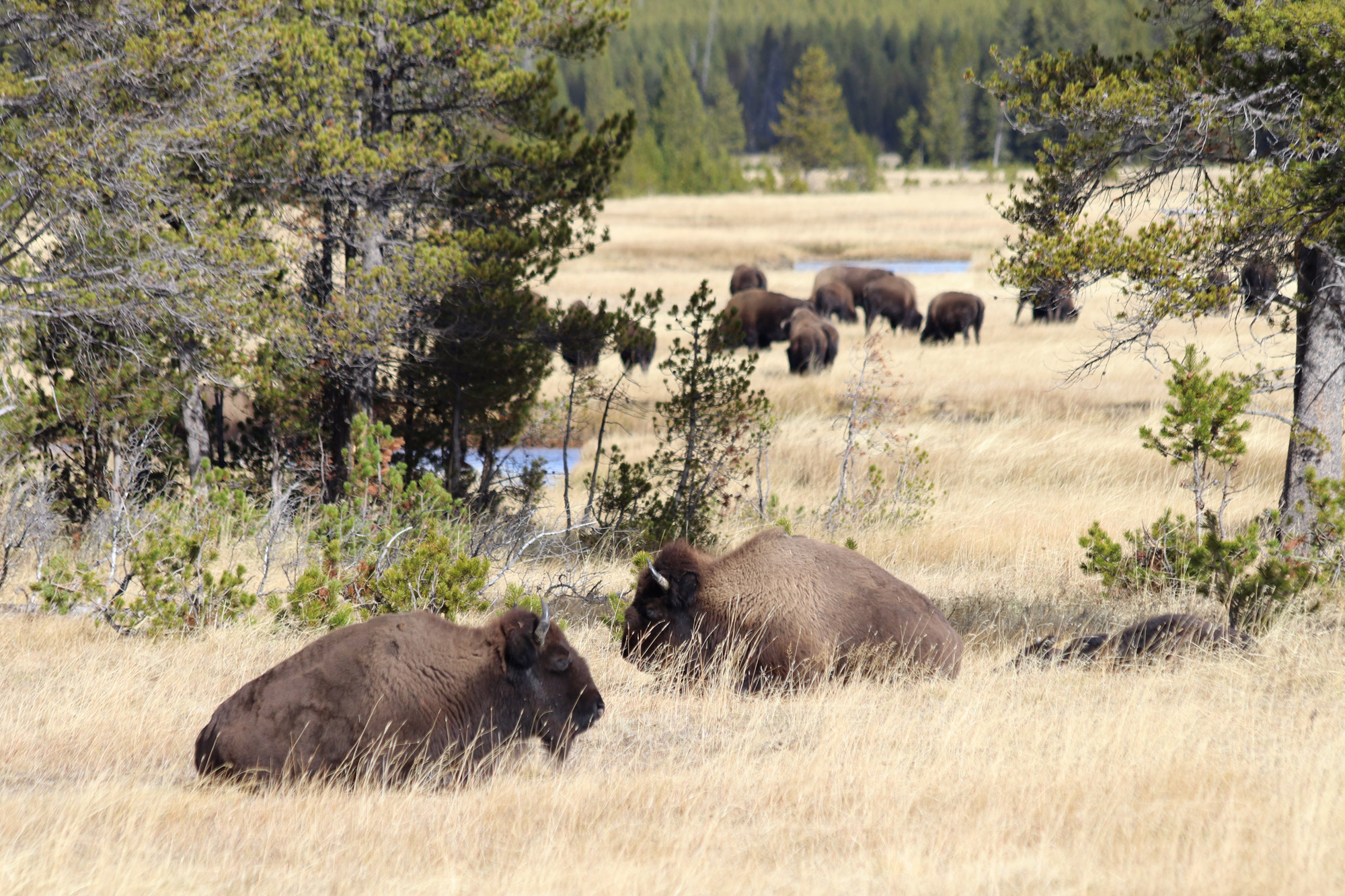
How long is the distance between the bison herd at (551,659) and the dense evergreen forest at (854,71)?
254ft

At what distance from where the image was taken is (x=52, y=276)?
962 centimetres

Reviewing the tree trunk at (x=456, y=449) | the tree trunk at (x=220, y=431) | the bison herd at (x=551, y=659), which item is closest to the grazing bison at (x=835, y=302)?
the tree trunk at (x=456, y=449)

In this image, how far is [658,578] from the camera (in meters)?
7.00

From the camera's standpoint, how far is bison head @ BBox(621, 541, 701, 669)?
23.4ft

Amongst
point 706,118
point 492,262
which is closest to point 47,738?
point 492,262

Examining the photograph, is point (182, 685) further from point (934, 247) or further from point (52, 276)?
point (934, 247)

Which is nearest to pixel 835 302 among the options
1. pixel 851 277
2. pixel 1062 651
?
pixel 851 277

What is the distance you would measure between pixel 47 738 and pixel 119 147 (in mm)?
5347

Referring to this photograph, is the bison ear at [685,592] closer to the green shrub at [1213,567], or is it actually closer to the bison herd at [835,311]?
the green shrub at [1213,567]

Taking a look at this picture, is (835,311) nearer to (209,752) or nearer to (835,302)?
(835,302)

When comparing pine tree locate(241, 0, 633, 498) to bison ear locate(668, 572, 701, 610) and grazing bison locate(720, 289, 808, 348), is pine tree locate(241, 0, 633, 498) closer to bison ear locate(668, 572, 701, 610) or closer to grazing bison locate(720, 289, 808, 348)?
bison ear locate(668, 572, 701, 610)

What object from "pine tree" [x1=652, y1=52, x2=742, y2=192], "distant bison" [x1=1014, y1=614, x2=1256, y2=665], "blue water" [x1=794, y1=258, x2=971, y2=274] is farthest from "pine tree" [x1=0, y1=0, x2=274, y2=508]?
"pine tree" [x1=652, y1=52, x2=742, y2=192]

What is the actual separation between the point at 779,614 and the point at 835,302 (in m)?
28.7

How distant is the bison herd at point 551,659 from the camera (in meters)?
5.16
